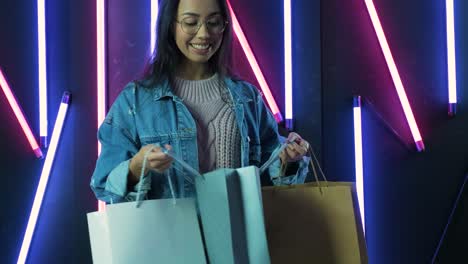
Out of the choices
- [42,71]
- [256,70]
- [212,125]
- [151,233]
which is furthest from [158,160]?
[42,71]

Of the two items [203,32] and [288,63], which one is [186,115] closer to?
[203,32]

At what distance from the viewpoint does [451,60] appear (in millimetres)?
1642

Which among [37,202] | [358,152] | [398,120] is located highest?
[398,120]

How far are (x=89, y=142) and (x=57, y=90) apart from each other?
202 millimetres

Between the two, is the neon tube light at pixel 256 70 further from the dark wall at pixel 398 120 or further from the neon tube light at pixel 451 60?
the neon tube light at pixel 451 60

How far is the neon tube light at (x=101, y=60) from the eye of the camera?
5.04ft


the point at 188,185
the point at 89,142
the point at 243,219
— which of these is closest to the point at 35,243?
the point at 89,142

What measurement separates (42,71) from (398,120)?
1215 mm

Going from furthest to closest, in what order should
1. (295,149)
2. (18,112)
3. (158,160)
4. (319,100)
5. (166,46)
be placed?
(319,100) → (18,112) → (166,46) → (295,149) → (158,160)

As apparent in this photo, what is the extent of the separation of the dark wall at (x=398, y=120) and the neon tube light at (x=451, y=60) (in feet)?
0.08

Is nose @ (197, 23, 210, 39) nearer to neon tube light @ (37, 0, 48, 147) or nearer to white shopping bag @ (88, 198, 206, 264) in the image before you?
white shopping bag @ (88, 198, 206, 264)

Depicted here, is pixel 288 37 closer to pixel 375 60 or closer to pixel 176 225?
pixel 375 60

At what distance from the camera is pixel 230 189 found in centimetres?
76

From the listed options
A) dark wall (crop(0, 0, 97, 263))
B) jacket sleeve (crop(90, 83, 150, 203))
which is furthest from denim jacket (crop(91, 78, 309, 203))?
dark wall (crop(0, 0, 97, 263))
